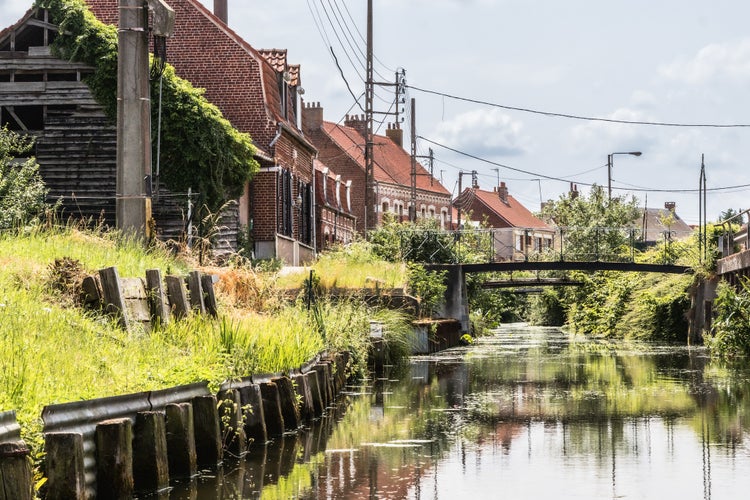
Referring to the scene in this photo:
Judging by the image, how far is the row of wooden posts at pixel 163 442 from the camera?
8.34 metres

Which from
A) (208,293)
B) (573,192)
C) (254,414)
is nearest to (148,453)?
(254,414)

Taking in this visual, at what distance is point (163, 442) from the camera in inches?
398

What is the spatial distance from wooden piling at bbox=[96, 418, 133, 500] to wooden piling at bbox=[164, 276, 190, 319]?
6.08 metres

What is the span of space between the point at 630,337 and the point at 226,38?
22.4 m

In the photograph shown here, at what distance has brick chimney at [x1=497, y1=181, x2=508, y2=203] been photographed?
110438mm

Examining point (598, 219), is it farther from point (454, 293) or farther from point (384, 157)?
point (454, 293)

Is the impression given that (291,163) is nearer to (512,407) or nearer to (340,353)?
(340,353)

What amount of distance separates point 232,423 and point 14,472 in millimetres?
5059

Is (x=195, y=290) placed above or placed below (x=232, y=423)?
above

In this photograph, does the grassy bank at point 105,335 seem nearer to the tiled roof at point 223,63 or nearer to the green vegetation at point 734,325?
the green vegetation at point 734,325

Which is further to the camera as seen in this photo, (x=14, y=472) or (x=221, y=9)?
(x=221, y=9)

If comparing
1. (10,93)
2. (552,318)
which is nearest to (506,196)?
(552,318)

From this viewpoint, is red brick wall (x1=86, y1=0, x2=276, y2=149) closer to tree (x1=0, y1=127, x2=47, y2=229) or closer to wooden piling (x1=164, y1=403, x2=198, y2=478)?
tree (x1=0, y1=127, x2=47, y2=229)

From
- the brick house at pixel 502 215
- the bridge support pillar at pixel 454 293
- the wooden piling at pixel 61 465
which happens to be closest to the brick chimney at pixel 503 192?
the brick house at pixel 502 215
